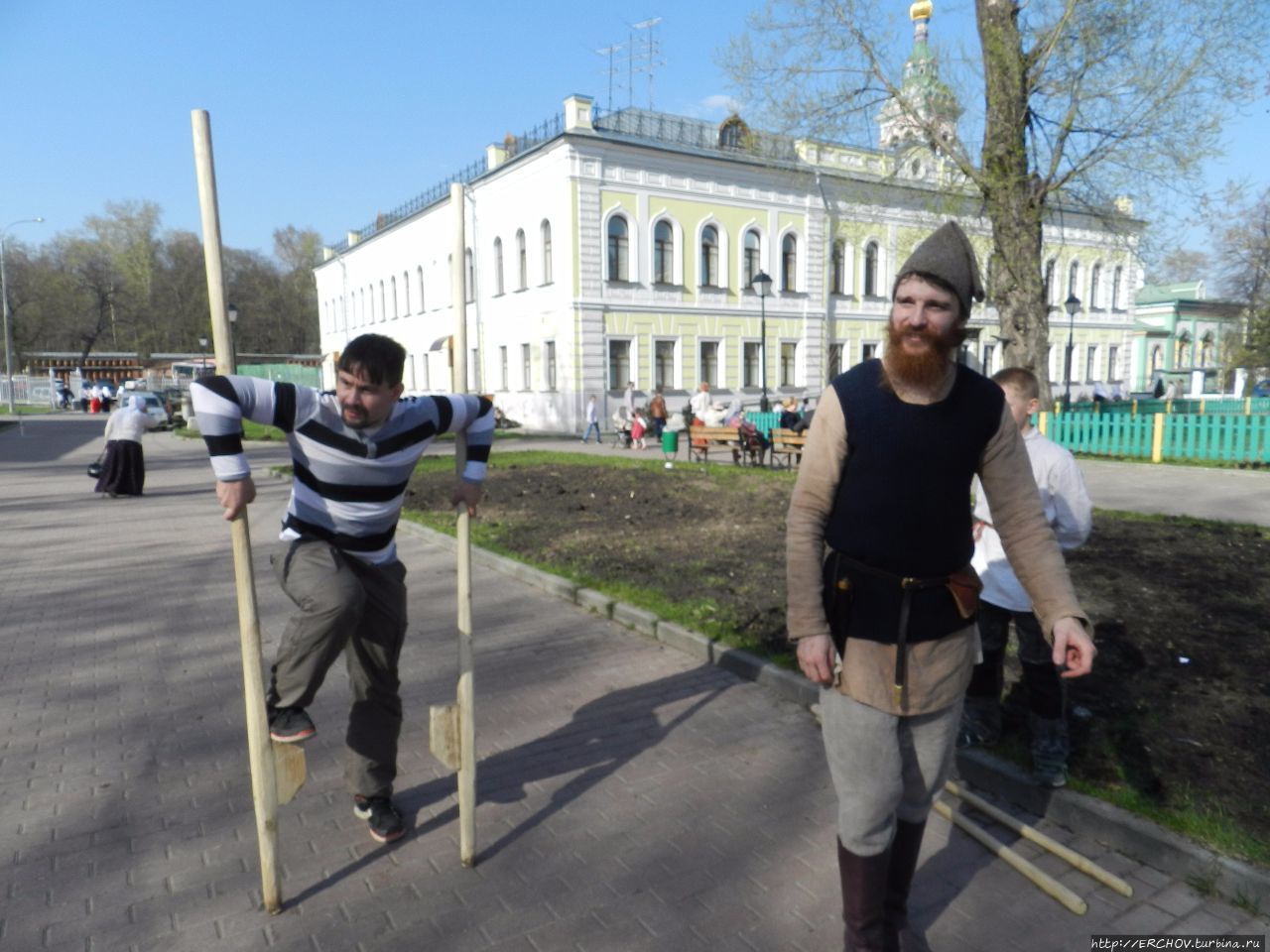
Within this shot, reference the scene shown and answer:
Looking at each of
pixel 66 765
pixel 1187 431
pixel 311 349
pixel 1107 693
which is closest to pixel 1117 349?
pixel 1187 431

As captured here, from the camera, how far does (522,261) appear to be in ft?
108

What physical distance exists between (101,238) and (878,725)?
84566 mm

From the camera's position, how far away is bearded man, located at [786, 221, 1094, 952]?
7.46 ft

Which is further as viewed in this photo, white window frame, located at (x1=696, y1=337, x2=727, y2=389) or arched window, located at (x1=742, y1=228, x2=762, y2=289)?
arched window, located at (x1=742, y1=228, x2=762, y2=289)

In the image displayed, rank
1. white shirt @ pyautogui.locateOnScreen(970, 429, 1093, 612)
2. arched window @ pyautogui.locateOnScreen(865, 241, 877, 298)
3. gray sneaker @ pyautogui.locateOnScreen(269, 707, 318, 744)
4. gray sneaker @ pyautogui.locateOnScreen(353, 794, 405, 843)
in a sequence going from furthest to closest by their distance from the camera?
arched window @ pyautogui.locateOnScreen(865, 241, 877, 298) < white shirt @ pyautogui.locateOnScreen(970, 429, 1093, 612) < gray sneaker @ pyautogui.locateOnScreen(353, 794, 405, 843) < gray sneaker @ pyautogui.locateOnScreen(269, 707, 318, 744)

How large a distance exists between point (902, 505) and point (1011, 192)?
12.0 metres

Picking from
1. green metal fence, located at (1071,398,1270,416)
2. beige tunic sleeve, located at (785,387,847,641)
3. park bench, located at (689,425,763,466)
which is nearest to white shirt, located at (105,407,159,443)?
park bench, located at (689,425,763,466)

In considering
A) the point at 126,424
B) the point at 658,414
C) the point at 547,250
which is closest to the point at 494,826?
the point at 126,424

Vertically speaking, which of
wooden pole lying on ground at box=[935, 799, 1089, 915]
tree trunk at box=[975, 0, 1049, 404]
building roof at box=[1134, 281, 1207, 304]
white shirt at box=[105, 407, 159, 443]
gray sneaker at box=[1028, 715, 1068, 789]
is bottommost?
wooden pole lying on ground at box=[935, 799, 1089, 915]

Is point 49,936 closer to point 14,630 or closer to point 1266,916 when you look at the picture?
point 1266,916

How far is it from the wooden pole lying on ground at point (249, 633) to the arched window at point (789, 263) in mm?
33863

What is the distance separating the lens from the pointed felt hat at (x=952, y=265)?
2244 mm

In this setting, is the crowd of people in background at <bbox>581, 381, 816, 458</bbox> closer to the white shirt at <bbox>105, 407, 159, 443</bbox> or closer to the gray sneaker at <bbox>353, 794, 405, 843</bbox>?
the white shirt at <bbox>105, 407, 159, 443</bbox>

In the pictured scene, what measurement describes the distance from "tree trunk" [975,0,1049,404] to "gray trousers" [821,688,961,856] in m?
10.9
